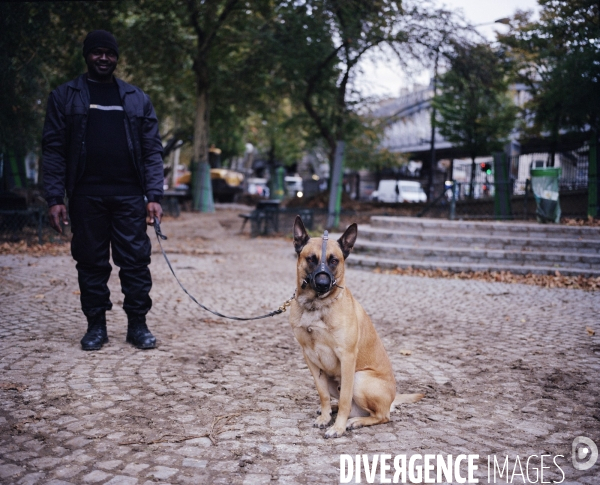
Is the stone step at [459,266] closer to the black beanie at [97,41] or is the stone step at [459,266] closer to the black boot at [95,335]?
the black boot at [95,335]

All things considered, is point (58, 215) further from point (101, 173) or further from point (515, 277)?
point (515, 277)

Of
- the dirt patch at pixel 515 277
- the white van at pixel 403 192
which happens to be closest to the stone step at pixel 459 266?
the dirt patch at pixel 515 277

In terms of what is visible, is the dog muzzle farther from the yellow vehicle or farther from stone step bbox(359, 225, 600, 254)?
the yellow vehicle

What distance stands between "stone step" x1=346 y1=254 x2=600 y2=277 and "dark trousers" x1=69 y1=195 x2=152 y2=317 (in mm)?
7416

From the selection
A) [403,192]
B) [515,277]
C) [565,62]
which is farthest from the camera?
[403,192]

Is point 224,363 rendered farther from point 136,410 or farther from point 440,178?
point 440,178

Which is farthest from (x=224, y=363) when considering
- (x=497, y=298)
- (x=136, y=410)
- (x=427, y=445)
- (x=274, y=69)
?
(x=274, y=69)

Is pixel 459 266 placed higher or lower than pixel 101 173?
lower

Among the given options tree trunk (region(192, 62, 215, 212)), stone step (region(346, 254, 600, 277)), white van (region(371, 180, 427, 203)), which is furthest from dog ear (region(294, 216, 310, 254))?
white van (region(371, 180, 427, 203))

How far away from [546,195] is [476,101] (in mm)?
8481

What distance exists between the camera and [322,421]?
366 centimetres

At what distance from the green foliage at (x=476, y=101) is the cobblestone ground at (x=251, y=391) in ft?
39.7

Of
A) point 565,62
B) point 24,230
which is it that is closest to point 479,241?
point 565,62

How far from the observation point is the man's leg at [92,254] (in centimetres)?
500
